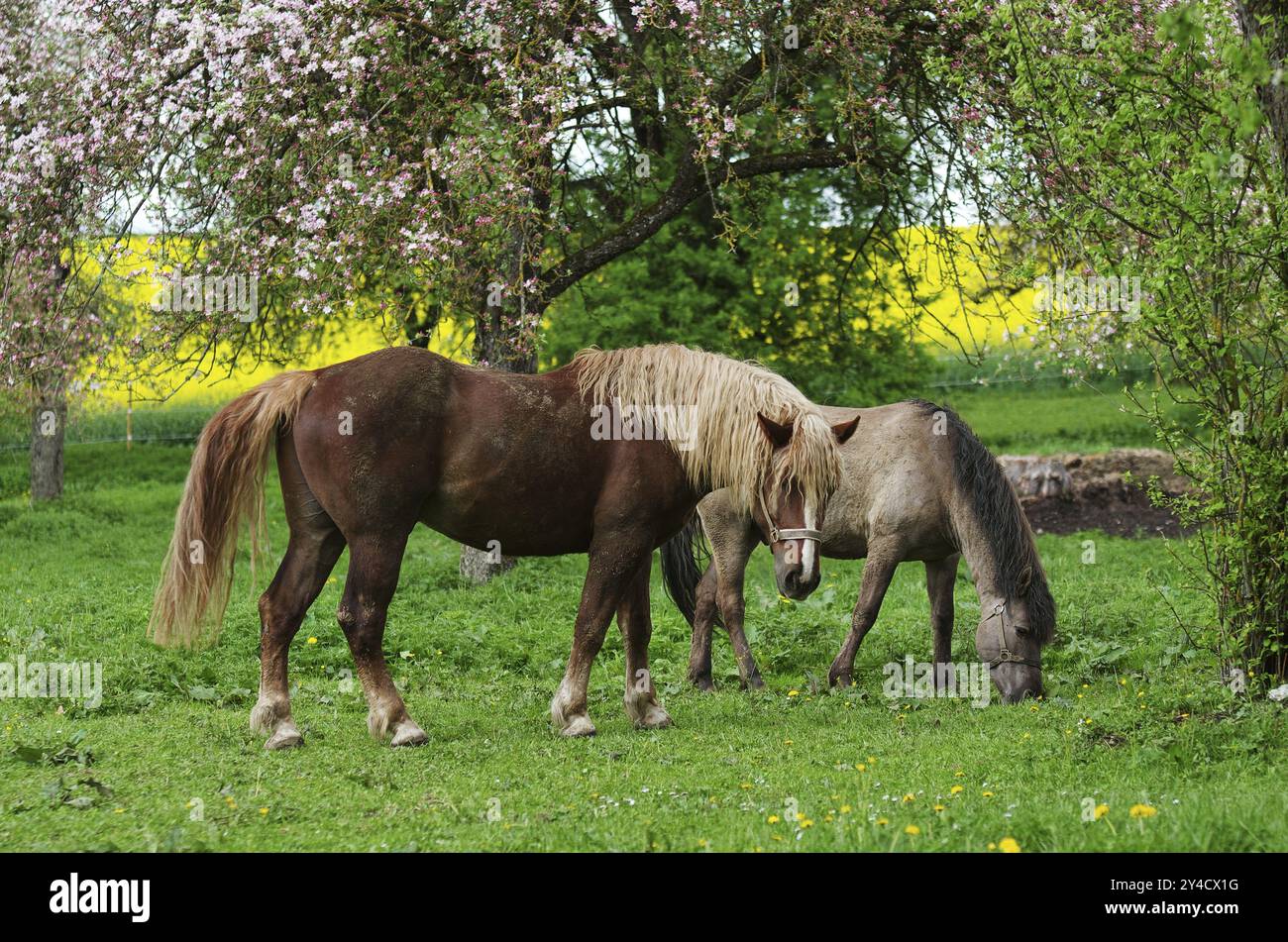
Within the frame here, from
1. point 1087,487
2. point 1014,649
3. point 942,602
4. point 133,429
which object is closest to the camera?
point 1014,649

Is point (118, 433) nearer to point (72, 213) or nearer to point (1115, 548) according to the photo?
point (72, 213)

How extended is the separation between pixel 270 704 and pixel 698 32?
7610 millimetres

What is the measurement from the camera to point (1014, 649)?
8992 millimetres

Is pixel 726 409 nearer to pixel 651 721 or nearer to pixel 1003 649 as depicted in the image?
pixel 651 721

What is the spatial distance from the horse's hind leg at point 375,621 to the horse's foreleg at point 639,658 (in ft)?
4.61

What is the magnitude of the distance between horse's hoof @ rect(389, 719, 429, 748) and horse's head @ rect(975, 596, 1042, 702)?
4058mm

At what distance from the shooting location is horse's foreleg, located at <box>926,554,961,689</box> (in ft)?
32.8

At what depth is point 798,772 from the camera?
679 centimetres

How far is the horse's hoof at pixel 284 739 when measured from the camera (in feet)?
24.4

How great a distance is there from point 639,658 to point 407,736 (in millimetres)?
1627

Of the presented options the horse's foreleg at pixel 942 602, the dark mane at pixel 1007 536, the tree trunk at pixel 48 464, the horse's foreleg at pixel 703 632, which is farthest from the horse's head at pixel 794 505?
the tree trunk at pixel 48 464

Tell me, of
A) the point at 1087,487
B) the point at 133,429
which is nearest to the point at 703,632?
the point at 1087,487
